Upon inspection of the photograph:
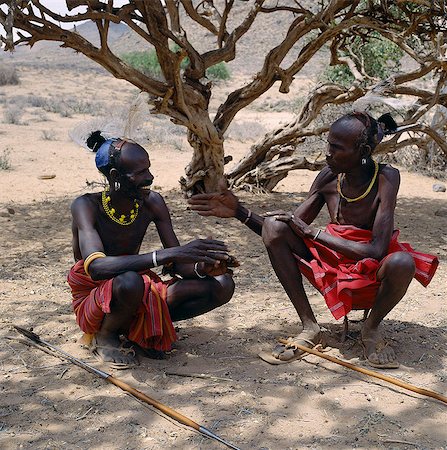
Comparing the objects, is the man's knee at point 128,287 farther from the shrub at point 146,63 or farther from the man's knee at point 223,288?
the shrub at point 146,63

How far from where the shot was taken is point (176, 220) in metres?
6.27

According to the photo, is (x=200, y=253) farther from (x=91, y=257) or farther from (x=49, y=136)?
(x=49, y=136)

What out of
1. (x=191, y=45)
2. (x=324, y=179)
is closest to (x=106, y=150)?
(x=324, y=179)

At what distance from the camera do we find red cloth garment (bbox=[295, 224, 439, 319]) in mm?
3184

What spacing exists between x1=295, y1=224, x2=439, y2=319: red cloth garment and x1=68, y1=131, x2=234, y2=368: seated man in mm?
457

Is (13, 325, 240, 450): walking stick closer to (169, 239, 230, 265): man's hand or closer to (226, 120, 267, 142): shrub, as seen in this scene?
(169, 239, 230, 265): man's hand

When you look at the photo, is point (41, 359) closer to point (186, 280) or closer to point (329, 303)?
point (186, 280)

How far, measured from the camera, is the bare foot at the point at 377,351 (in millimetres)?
3195

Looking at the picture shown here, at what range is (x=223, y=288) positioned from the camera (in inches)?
131

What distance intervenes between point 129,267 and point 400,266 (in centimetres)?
126

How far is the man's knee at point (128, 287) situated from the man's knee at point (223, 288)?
453 mm

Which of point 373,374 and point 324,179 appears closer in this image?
point 373,374

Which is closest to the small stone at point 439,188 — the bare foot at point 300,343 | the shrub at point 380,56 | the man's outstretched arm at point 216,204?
the shrub at point 380,56

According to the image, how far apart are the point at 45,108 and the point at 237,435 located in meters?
15.8
